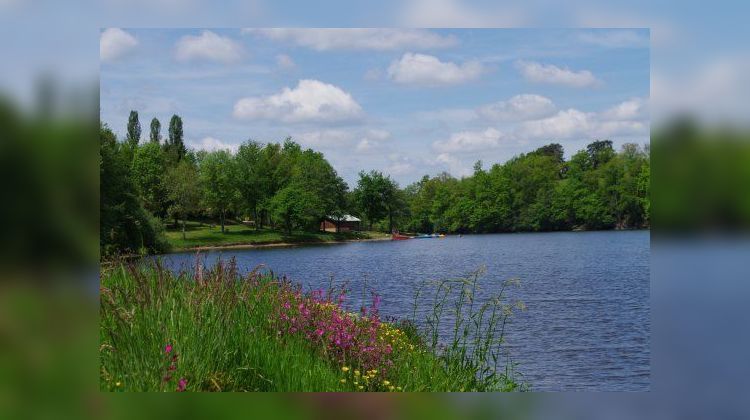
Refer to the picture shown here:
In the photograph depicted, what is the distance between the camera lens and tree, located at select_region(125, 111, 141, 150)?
1560 centimetres

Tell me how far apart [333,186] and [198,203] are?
3.03 metres

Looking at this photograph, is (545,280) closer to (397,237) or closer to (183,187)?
(397,237)

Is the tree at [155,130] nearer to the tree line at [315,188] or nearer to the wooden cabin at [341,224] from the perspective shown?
the tree line at [315,188]

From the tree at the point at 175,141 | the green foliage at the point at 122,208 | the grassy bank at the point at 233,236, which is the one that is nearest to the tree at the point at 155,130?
the tree at the point at 175,141

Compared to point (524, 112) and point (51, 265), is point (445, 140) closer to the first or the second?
point (524, 112)

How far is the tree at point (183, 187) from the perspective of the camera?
13789mm

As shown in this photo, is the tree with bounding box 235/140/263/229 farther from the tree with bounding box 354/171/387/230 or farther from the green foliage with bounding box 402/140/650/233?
the green foliage with bounding box 402/140/650/233

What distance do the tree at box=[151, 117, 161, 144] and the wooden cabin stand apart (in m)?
4.59

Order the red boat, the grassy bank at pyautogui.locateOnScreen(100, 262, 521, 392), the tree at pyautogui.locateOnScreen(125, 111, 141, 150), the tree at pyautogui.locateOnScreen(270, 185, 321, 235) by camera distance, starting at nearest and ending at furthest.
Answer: the grassy bank at pyautogui.locateOnScreen(100, 262, 521, 392) < the tree at pyautogui.locateOnScreen(270, 185, 321, 235) < the tree at pyautogui.locateOnScreen(125, 111, 141, 150) < the red boat

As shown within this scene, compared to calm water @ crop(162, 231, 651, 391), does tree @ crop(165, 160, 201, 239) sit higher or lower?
higher

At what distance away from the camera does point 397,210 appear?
1750 centimetres

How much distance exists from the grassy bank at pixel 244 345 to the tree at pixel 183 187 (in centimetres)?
662

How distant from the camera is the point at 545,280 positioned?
20.2m

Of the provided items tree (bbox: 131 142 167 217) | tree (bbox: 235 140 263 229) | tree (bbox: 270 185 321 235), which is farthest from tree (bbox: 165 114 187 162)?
tree (bbox: 270 185 321 235)
